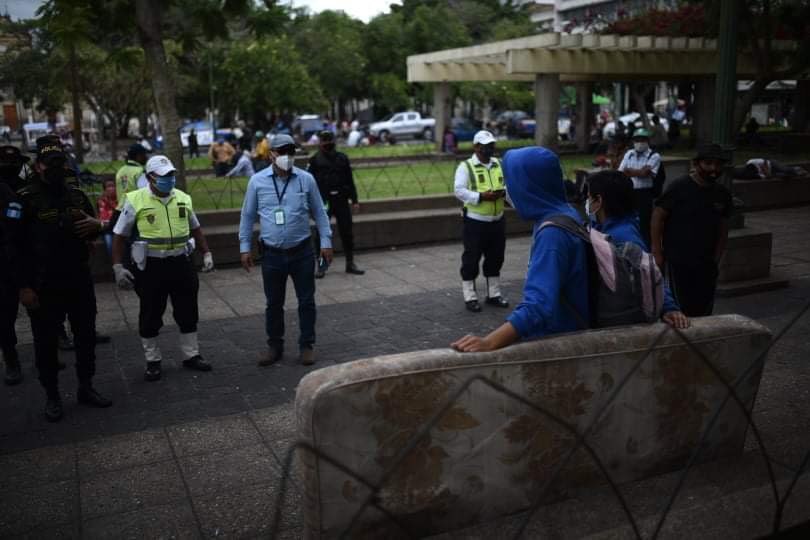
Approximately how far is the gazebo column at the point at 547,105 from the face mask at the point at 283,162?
19550mm

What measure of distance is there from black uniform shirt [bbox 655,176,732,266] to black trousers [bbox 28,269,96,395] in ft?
13.7

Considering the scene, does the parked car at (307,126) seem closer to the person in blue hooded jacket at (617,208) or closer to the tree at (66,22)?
the tree at (66,22)

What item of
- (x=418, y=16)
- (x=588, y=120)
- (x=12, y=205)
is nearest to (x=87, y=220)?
(x=12, y=205)

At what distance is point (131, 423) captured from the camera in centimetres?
529

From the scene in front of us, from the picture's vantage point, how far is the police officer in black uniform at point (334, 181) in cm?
989

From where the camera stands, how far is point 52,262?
5.31 meters

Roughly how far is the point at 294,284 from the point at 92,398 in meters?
1.76

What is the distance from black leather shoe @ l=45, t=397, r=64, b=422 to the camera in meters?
5.33

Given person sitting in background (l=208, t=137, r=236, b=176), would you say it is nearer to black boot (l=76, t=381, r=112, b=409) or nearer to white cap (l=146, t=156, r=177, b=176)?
white cap (l=146, t=156, r=177, b=176)

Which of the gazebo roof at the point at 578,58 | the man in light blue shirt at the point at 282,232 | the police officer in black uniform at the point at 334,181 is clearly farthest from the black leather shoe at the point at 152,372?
the gazebo roof at the point at 578,58

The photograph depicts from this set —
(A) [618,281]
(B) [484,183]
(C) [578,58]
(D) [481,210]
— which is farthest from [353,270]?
(C) [578,58]

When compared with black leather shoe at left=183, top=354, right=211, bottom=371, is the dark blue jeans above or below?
above

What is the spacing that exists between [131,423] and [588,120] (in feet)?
95.2

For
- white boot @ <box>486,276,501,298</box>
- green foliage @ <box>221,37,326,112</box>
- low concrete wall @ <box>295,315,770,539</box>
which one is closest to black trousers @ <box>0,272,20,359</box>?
low concrete wall @ <box>295,315,770,539</box>
